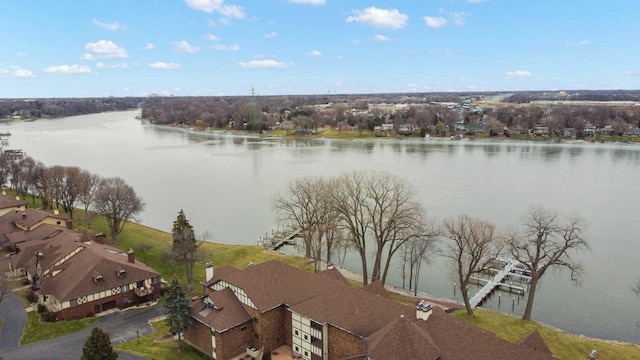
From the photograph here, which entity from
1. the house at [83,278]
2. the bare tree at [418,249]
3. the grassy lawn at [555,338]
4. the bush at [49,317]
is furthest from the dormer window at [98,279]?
the grassy lawn at [555,338]

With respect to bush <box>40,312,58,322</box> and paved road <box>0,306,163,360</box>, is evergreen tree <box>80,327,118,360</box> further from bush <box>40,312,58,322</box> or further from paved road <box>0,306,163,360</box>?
bush <box>40,312,58,322</box>

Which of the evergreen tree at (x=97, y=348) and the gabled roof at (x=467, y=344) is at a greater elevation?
the gabled roof at (x=467, y=344)

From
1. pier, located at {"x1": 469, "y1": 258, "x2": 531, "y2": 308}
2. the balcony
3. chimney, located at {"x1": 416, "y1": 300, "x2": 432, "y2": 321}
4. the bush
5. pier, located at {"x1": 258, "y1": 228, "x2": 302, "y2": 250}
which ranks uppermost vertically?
chimney, located at {"x1": 416, "y1": 300, "x2": 432, "y2": 321}

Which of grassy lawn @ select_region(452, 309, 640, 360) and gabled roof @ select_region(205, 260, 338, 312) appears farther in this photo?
grassy lawn @ select_region(452, 309, 640, 360)

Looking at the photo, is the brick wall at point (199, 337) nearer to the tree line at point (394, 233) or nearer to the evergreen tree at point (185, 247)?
the evergreen tree at point (185, 247)

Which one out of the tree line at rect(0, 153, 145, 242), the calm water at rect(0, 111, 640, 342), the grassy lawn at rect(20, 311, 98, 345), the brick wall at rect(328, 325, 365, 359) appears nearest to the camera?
the brick wall at rect(328, 325, 365, 359)

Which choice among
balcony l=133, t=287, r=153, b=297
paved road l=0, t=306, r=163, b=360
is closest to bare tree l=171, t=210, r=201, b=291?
balcony l=133, t=287, r=153, b=297

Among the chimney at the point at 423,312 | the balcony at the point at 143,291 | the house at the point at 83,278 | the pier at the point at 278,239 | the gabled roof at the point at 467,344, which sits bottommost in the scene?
the pier at the point at 278,239
